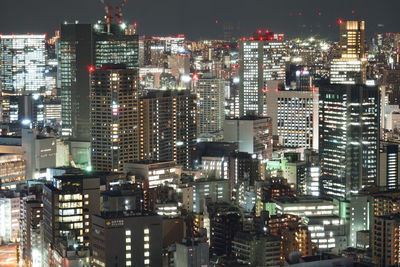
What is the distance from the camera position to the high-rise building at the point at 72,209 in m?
19.3

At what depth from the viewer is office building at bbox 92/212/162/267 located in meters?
17.4

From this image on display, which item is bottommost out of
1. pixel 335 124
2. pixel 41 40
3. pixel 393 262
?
pixel 393 262

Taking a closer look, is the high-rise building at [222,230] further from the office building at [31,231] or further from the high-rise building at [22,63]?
the high-rise building at [22,63]

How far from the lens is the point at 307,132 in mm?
36719

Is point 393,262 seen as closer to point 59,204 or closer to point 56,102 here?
point 59,204

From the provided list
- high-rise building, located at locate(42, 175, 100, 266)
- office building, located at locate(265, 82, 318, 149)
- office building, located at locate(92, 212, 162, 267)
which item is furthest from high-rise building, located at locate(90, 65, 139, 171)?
office building, located at locate(92, 212, 162, 267)

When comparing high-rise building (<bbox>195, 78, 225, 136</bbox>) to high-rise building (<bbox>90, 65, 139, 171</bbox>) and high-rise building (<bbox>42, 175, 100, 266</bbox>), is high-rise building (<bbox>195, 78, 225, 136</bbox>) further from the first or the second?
high-rise building (<bbox>42, 175, 100, 266</bbox>)

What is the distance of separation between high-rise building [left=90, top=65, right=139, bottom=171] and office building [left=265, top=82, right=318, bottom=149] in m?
8.44

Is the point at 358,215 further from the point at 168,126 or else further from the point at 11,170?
the point at 11,170

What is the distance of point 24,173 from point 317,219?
946 centimetres

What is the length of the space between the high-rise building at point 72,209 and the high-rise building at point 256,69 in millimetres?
19365

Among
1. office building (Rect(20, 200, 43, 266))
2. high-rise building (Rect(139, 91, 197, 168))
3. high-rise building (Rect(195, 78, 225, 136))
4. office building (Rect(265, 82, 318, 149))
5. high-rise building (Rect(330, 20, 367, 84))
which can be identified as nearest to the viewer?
office building (Rect(20, 200, 43, 266))

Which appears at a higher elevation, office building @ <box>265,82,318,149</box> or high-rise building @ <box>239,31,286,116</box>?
high-rise building @ <box>239,31,286,116</box>

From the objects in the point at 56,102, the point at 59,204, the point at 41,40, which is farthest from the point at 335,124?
the point at 41,40
